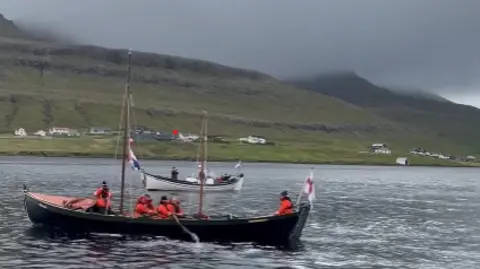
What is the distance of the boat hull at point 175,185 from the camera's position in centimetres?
9938

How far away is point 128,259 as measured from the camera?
140 ft

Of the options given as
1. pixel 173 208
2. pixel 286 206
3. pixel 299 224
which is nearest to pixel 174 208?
pixel 173 208

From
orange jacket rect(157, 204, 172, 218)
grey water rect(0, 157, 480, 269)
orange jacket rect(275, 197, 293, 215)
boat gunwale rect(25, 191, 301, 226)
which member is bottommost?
grey water rect(0, 157, 480, 269)

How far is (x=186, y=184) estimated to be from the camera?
101750 millimetres

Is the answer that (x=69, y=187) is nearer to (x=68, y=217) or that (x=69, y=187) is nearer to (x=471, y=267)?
(x=68, y=217)

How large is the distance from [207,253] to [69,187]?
56569 mm

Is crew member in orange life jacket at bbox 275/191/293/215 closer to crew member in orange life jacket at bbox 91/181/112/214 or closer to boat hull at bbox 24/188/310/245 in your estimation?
boat hull at bbox 24/188/310/245

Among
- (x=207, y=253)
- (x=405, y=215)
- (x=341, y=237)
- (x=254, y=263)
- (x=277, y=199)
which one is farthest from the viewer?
(x=277, y=199)

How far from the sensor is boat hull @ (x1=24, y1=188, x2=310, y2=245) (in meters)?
48.8

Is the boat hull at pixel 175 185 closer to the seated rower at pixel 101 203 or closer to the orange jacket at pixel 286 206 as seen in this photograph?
the seated rower at pixel 101 203

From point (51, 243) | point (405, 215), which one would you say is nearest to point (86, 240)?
point (51, 243)

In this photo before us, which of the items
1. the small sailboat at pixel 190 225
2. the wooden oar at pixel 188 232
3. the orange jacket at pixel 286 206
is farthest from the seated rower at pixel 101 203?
the orange jacket at pixel 286 206

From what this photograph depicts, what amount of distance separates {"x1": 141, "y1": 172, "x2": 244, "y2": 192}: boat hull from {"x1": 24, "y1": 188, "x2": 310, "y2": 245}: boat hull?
45962 millimetres

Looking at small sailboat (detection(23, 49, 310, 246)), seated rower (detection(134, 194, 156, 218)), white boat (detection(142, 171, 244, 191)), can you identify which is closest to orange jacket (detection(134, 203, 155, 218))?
seated rower (detection(134, 194, 156, 218))
